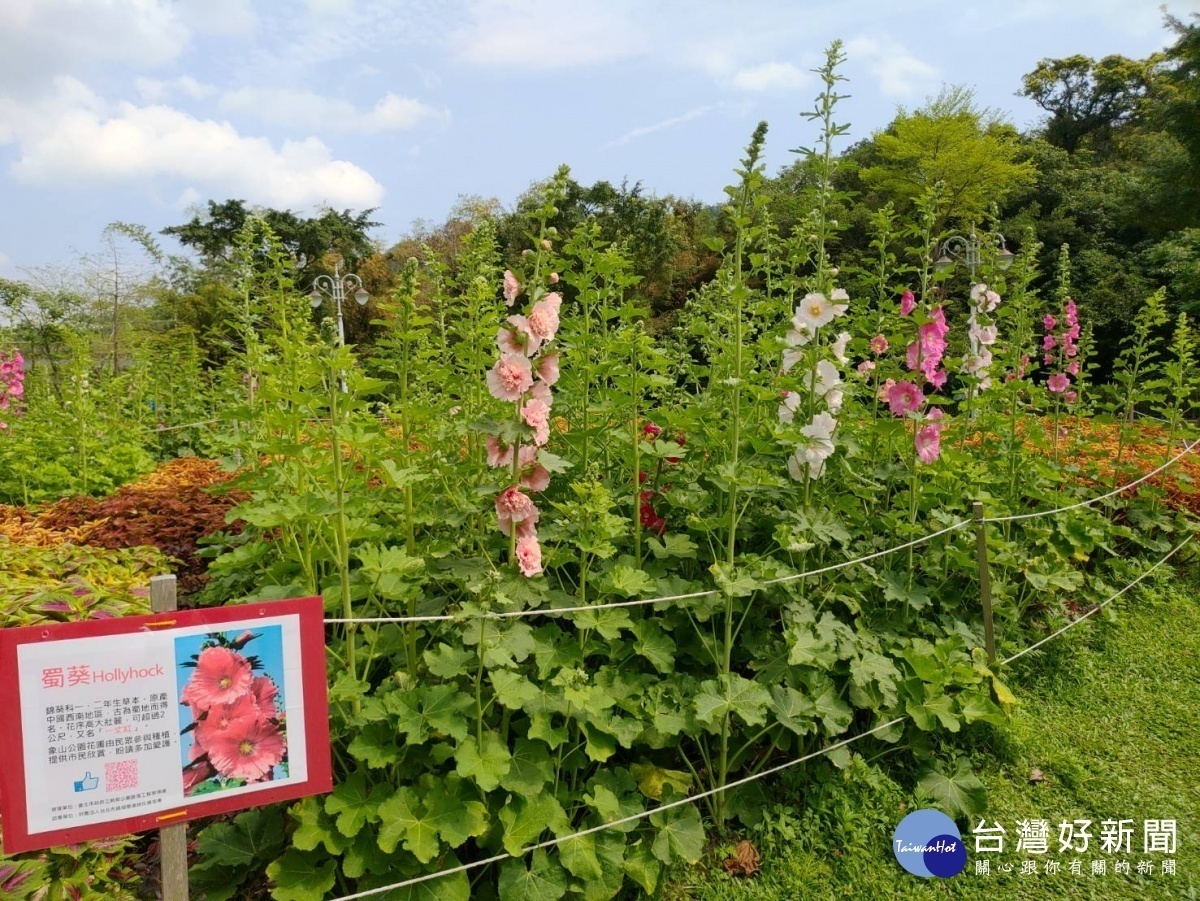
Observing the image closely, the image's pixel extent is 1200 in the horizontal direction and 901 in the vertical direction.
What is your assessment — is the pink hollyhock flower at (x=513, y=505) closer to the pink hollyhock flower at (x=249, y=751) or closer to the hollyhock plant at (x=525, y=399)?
the hollyhock plant at (x=525, y=399)

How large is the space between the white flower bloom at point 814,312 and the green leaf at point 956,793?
192cm

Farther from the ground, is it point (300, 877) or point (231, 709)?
point (231, 709)

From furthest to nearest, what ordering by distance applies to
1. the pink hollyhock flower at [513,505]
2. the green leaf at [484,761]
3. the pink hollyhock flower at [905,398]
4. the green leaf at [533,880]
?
the pink hollyhock flower at [905,398]
the pink hollyhock flower at [513,505]
the green leaf at [533,880]
the green leaf at [484,761]

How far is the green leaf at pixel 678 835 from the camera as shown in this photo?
2494 millimetres

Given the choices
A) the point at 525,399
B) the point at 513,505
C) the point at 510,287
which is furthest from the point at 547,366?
the point at 513,505

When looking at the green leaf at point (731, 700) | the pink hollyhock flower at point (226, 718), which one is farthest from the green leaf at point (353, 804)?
the green leaf at point (731, 700)

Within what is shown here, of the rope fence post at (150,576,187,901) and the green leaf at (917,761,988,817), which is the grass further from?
the rope fence post at (150,576,187,901)

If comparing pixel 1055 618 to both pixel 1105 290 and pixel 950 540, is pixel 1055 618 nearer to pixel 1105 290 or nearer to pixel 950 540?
pixel 950 540

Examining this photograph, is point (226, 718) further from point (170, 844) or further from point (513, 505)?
point (513, 505)

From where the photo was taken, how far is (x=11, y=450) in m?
5.79

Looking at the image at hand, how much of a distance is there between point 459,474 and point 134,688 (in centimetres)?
139

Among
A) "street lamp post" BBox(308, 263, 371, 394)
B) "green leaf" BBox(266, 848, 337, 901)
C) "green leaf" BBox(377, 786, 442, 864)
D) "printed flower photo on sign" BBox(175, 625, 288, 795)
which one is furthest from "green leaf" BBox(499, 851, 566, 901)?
"street lamp post" BBox(308, 263, 371, 394)

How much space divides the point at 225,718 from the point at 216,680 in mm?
88

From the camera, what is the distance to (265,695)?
1727 millimetres
